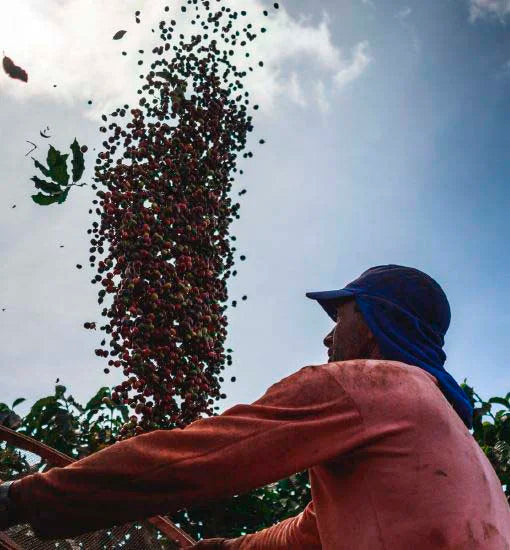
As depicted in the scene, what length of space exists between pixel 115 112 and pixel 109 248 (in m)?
1.29

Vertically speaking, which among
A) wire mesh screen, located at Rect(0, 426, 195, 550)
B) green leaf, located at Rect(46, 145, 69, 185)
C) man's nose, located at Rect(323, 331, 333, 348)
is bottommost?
wire mesh screen, located at Rect(0, 426, 195, 550)

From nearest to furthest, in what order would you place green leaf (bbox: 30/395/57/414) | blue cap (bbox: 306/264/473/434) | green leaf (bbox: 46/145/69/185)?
blue cap (bbox: 306/264/473/434)
green leaf (bbox: 46/145/69/185)
green leaf (bbox: 30/395/57/414)

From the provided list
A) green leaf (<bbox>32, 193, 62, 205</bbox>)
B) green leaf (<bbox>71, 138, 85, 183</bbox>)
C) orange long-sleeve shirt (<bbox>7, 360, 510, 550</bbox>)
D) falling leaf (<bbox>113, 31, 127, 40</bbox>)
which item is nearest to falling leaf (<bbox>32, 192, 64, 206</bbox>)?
green leaf (<bbox>32, 193, 62, 205</bbox>)

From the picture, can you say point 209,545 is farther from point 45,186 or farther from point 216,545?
point 45,186

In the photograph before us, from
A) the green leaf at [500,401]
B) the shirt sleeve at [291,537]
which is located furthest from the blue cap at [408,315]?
the green leaf at [500,401]

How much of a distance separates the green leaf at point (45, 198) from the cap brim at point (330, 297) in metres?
1.87

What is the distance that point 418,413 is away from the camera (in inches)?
56.4

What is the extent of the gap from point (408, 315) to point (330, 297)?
0.25 m

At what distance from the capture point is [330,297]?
76.2 inches

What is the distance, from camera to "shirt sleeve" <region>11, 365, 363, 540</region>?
1.30 m

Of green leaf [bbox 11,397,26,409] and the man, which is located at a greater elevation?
green leaf [bbox 11,397,26,409]

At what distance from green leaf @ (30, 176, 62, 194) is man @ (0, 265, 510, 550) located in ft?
7.69

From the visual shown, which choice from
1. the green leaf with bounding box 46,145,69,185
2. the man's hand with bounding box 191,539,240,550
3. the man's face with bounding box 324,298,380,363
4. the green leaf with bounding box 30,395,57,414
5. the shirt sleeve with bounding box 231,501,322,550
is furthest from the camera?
the green leaf with bounding box 30,395,57,414

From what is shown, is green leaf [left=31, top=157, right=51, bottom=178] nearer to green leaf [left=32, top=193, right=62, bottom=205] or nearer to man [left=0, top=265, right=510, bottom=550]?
green leaf [left=32, top=193, right=62, bottom=205]
